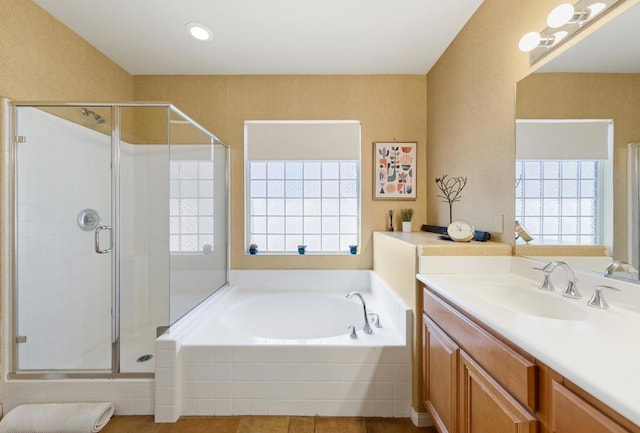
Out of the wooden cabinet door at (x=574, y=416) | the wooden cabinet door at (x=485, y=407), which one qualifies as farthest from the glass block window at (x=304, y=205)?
the wooden cabinet door at (x=574, y=416)

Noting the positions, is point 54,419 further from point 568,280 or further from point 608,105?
point 608,105

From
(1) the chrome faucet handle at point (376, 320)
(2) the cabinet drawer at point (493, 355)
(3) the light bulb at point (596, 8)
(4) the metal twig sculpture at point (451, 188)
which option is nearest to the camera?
(2) the cabinet drawer at point (493, 355)

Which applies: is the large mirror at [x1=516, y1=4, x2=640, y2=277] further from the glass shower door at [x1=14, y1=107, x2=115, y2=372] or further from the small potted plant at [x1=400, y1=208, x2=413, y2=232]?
the glass shower door at [x1=14, y1=107, x2=115, y2=372]

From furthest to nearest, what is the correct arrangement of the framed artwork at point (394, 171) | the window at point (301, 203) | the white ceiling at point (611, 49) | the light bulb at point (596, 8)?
1. the window at point (301, 203)
2. the framed artwork at point (394, 171)
3. the light bulb at point (596, 8)
4. the white ceiling at point (611, 49)

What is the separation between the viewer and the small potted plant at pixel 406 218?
8.43 ft

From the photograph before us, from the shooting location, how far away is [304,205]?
112 inches

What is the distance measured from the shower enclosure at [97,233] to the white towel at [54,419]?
0.58 ft

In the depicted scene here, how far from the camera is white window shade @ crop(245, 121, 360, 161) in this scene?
2.71 meters

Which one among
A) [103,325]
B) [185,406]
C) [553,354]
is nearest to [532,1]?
[553,354]

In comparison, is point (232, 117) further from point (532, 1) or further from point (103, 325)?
point (532, 1)

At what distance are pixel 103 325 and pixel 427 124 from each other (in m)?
3.11

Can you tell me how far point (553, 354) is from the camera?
691 mm

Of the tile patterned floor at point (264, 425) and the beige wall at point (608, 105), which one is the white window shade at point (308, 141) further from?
the tile patterned floor at point (264, 425)

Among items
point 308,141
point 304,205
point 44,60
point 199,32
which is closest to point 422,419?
point 304,205
